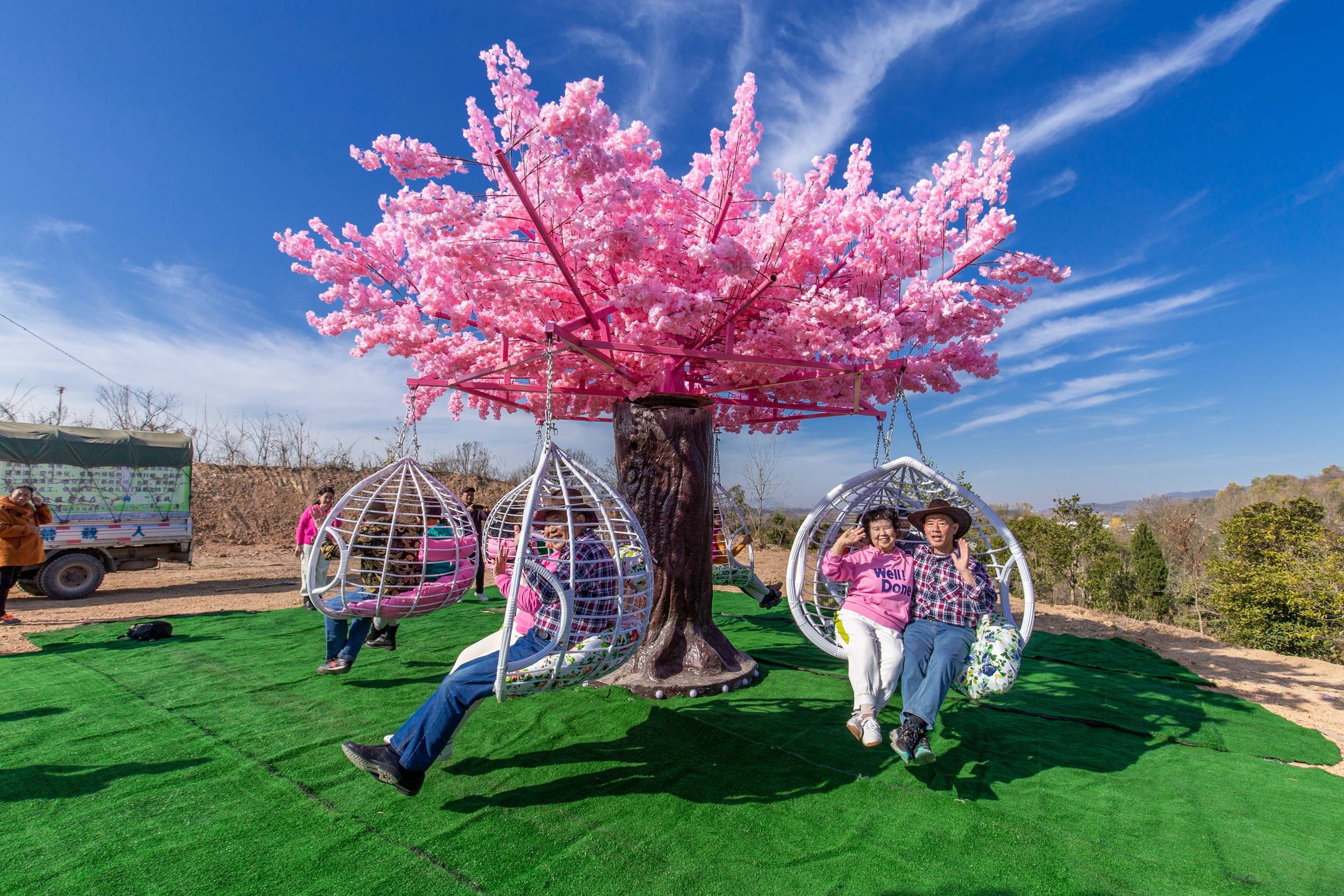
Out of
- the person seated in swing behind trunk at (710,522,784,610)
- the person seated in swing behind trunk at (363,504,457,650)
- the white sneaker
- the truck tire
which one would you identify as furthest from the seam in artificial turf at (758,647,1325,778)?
the truck tire

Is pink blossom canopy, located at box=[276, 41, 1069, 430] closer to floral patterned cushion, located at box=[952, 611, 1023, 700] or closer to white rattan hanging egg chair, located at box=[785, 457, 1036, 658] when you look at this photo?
white rattan hanging egg chair, located at box=[785, 457, 1036, 658]

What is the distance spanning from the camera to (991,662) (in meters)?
2.98

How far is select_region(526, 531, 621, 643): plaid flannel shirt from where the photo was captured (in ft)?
8.79

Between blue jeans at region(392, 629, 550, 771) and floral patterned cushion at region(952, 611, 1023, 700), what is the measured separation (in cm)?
215

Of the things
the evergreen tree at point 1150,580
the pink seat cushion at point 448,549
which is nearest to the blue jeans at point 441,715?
the pink seat cushion at point 448,549

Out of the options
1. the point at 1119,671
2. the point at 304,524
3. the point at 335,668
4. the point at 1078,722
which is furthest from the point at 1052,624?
the point at 304,524

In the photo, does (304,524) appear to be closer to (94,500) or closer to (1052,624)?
(94,500)

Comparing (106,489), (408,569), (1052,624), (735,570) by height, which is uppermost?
(106,489)

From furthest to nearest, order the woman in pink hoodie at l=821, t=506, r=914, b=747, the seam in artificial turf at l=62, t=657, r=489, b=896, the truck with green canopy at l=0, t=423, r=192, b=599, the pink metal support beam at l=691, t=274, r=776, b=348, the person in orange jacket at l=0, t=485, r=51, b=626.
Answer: the truck with green canopy at l=0, t=423, r=192, b=599
the person in orange jacket at l=0, t=485, r=51, b=626
the pink metal support beam at l=691, t=274, r=776, b=348
the woman in pink hoodie at l=821, t=506, r=914, b=747
the seam in artificial turf at l=62, t=657, r=489, b=896

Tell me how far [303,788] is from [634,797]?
1420 mm

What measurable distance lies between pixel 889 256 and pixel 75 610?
31.4 ft

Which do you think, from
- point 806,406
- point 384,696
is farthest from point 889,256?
point 384,696

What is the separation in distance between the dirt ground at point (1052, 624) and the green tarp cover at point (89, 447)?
1911 mm

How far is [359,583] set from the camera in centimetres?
370
